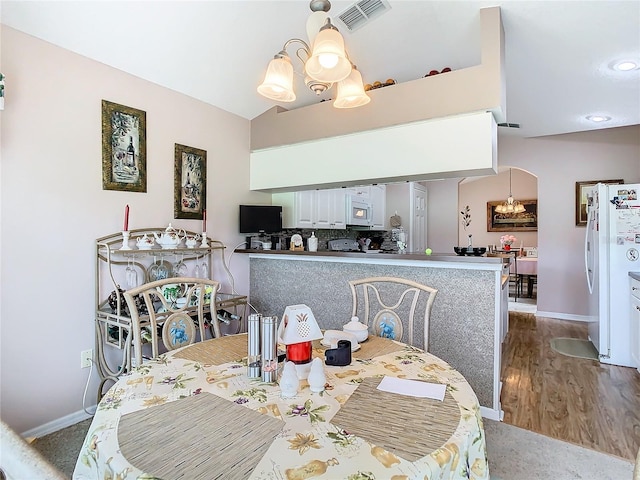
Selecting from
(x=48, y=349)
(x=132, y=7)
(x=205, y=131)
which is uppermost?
(x=132, y=7)

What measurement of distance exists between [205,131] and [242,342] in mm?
2156

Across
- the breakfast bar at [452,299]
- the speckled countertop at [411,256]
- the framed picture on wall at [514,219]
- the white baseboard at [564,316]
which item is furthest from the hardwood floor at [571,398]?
the framed picture on wall at [514,219]

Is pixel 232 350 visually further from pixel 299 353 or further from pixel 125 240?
pixel 125 240

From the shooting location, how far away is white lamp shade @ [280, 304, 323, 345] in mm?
1330

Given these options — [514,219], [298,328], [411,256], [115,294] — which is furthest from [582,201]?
[115,294]

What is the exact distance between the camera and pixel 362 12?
2525 millimetres

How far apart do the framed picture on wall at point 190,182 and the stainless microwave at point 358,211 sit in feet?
6.62

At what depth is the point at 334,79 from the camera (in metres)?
1.62

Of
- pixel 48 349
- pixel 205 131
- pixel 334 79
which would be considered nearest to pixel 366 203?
pixel 205 131

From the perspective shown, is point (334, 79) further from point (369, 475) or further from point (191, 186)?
point (191, 186)

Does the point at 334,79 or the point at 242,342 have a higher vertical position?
the point at 334,79

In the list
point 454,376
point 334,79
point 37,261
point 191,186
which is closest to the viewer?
point 454,376

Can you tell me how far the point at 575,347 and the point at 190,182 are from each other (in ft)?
14.1

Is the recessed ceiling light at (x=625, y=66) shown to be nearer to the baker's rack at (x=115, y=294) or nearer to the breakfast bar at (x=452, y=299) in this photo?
the breakfast bar at (x=452, y=299)
